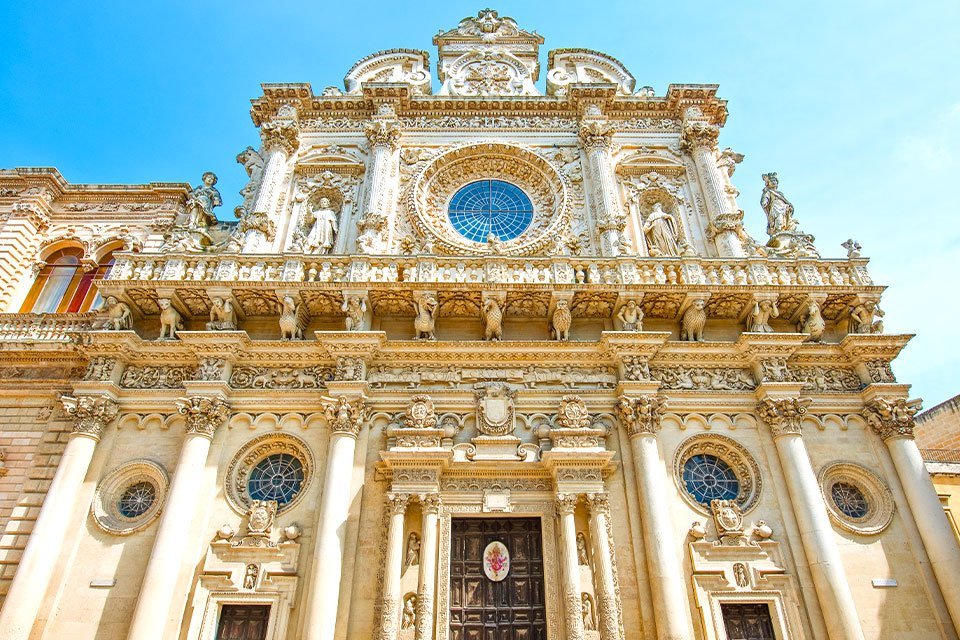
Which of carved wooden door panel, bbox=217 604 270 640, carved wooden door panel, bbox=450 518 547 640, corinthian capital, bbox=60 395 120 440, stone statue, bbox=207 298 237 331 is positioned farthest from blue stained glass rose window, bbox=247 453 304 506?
carved wooden door panel, bbox=450 518 547 640

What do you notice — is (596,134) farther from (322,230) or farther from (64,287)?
(64,287)

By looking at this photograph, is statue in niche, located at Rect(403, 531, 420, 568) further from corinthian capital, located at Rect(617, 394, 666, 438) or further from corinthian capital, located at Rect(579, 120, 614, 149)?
corinthian capital, located at Rect(579, 120, 614, 149)

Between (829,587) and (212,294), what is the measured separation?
12035 millimetres

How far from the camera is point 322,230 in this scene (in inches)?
552

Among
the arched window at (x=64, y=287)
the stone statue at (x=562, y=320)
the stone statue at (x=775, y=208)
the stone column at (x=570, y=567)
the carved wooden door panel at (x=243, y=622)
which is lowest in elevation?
the carved wooden door panel at (x=243, y=622)

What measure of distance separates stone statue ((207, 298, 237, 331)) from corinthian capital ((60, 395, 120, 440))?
231cm

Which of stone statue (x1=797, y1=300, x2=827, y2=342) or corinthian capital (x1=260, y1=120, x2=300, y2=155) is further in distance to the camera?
corinthian capital (x1=260, y1=120, x2=300, y2=155)

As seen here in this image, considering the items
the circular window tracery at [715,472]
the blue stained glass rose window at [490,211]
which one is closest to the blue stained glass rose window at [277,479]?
the circular window tracery at [715,472]

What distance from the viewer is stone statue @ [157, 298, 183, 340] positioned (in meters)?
11.5

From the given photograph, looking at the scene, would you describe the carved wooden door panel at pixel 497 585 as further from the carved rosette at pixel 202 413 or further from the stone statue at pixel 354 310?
the carved rosette at pixel 202 413

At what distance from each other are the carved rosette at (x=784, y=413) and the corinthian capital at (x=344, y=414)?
7.57m

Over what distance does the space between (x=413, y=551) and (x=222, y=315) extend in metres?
5.87

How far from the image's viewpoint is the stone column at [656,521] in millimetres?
8867

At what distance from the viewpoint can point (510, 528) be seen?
10.2 m
